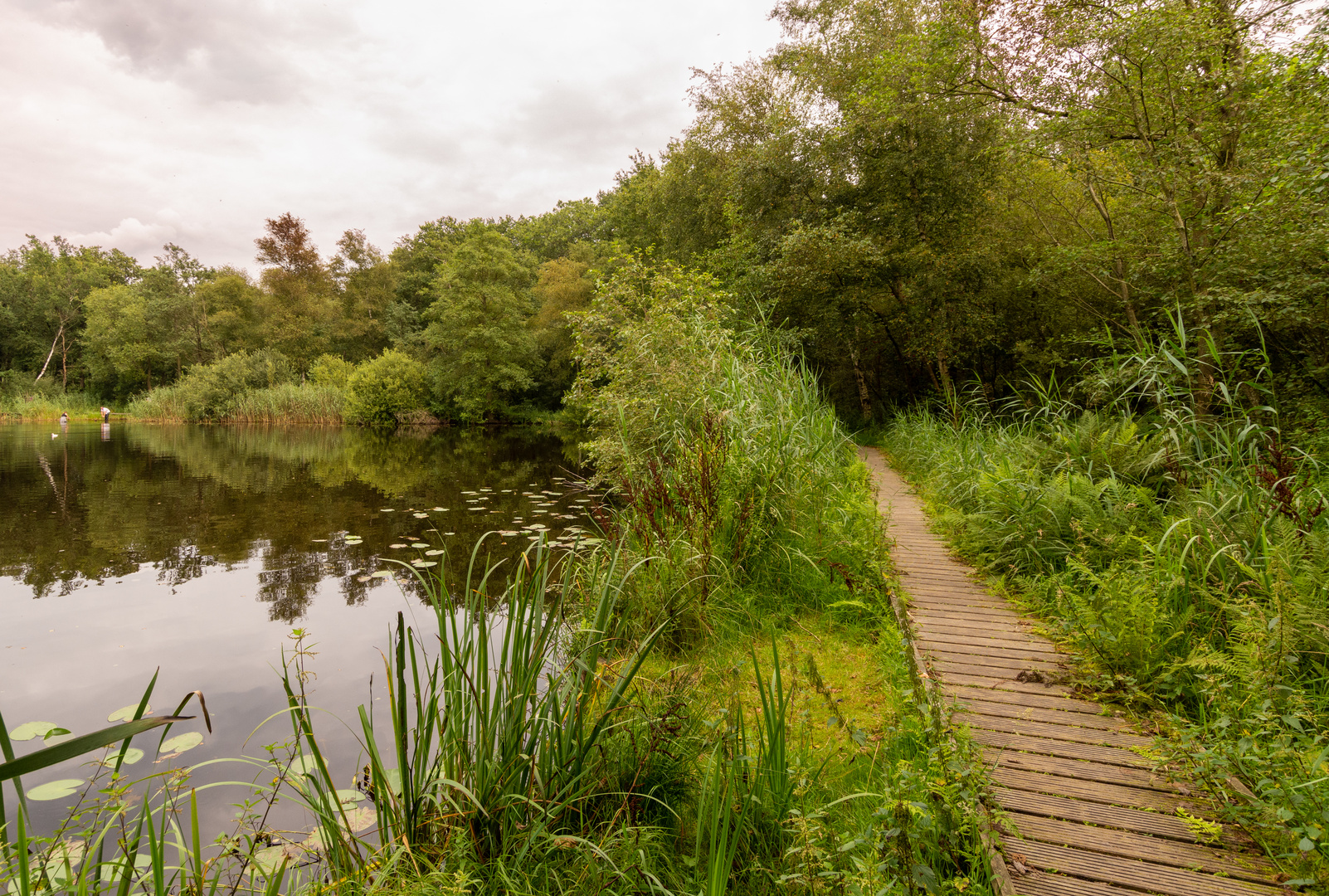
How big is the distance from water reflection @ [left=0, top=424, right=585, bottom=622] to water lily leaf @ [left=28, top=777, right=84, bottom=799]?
78.8 inches

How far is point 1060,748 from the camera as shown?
206 cm

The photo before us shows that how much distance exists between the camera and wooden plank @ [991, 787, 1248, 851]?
65.2 inches

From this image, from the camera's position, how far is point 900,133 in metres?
10.7

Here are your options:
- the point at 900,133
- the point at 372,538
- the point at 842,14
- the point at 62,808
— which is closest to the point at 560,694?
the point at 62,808

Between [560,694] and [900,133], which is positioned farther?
[900,133]

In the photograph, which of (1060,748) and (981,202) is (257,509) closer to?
(1060,748)

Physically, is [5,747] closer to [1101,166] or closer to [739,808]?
[739,808]

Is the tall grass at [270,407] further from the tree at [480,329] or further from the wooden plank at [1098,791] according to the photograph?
the wooden plank at [1098,791]

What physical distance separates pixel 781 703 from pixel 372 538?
22.0 feet

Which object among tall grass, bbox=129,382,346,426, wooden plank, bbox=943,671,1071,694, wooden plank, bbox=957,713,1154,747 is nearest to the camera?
wooden plank, bbox=957,713,1154,747

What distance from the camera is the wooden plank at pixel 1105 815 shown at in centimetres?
166

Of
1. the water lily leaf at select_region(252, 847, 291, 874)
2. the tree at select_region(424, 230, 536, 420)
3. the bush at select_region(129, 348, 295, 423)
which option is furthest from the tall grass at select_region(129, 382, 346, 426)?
the water lily leaf at select_region(252, 847, 291, 874)

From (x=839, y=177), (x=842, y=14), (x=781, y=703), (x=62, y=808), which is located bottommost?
(x=62, y=808)

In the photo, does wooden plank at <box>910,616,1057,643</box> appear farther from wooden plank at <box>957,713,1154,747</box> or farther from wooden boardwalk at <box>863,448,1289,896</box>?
wooden plank at <box>957,713,1154,747</box>
